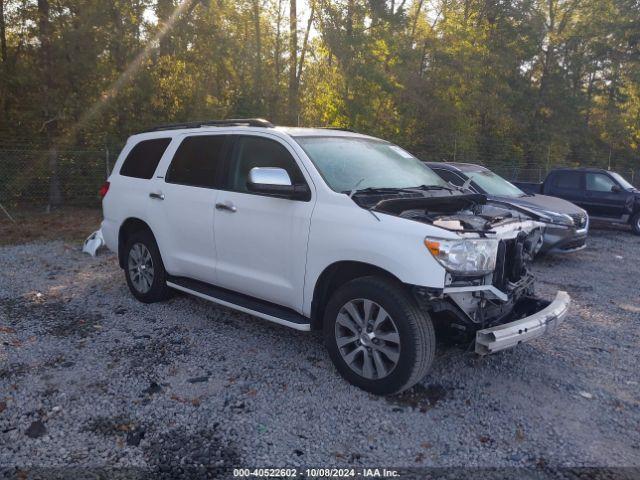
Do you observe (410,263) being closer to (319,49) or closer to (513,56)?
(319,49)

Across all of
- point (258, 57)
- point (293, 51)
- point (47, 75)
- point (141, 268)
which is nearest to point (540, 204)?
point (141, 268)

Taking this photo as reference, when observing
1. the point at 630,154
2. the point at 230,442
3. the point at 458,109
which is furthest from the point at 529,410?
the point at 630,154

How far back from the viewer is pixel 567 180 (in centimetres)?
1325

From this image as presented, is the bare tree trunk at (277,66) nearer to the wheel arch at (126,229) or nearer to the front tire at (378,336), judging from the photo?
the wheel arch at (126,229)

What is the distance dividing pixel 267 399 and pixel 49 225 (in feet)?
32.3

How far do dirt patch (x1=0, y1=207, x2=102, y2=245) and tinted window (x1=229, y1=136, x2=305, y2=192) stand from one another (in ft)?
21.6

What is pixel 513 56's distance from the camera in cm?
2872

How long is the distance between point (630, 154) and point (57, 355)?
3471 cm

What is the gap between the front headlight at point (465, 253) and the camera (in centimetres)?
350

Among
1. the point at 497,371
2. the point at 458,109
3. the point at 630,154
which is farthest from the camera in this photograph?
the point at 630,154

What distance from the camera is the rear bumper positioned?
11.6 feet

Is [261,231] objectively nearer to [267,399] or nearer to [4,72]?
[267,399]

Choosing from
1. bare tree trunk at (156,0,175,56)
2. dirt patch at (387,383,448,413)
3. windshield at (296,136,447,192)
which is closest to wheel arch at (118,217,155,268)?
windshield at (296,136,447,192)

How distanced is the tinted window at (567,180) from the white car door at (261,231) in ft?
35.5
